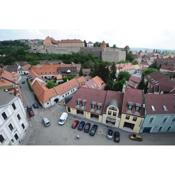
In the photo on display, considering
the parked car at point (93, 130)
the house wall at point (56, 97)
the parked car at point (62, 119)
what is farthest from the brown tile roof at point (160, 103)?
the house wall at point (56, 97)

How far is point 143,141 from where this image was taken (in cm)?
697

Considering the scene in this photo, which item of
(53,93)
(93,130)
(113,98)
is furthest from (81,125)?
(53,93)

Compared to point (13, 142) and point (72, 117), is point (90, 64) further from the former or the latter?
point (13, 142)

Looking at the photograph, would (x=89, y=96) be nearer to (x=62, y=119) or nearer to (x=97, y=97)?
(x=97, y=97)

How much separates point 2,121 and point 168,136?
8327mm

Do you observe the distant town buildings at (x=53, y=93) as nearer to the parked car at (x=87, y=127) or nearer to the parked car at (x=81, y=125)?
the parked car at (x=81, y=125)

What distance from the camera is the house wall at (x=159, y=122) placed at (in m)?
7.01

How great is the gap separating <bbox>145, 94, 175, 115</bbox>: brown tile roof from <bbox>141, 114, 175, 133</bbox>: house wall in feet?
0.79

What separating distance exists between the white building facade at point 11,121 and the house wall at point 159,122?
665cm

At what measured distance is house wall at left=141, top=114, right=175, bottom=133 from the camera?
7010 millimetres

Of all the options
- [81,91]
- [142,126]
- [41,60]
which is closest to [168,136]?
[142,126]

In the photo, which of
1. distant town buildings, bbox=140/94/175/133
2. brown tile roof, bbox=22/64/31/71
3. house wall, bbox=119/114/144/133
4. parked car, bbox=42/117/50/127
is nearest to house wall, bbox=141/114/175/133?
distant town buildings, bbox=140/94/175/133

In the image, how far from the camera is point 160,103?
7203 mm

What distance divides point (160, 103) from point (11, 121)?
7682 millimetres
